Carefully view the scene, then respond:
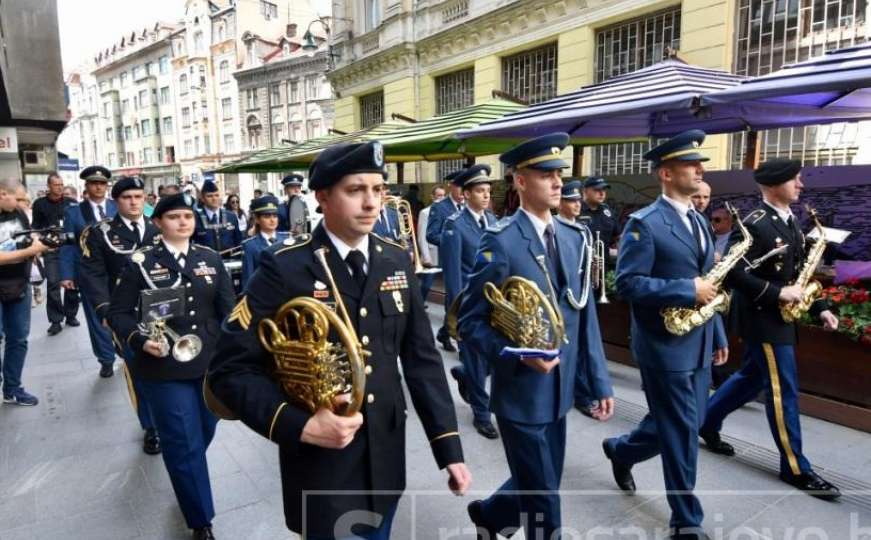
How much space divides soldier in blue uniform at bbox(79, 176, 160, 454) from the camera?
0.68 metres

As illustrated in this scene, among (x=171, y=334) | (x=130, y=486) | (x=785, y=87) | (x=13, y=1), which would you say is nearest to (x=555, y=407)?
(x=171, y=334)

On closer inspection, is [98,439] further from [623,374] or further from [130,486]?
[623,374]

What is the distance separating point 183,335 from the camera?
3.44m

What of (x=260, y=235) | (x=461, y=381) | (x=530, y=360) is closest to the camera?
(x=530, y=360)

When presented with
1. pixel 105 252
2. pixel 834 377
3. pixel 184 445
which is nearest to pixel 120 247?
pixel 105 252

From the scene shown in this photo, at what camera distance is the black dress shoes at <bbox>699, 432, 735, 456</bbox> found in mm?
4305

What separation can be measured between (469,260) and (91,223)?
4.21 metres

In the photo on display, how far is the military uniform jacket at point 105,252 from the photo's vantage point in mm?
4520

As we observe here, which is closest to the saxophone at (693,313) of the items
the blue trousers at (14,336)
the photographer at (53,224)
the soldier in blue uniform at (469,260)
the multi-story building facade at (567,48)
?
the soldier in blue uniform at (469,260)

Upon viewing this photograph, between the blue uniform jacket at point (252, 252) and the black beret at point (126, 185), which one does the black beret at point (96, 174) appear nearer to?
the black beret at point (126, 185)

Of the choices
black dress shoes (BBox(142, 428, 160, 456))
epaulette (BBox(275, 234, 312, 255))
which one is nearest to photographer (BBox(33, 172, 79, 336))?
black dress shoes (BBox(142, 428, 160, 456))

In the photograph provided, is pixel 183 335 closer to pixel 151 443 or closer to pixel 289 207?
pixel 151 443

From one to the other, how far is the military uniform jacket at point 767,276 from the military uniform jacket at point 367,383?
258 centimetres

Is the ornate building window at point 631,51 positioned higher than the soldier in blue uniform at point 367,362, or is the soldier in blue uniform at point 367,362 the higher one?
the ornate building window at point 631,51
